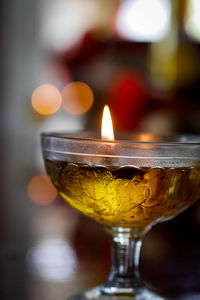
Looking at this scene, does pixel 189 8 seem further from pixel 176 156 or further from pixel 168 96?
pixel 176 156

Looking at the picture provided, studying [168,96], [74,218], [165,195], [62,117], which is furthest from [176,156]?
[62,117]

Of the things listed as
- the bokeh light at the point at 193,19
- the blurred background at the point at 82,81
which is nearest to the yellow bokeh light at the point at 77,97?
the blurred background at the point at 82,81

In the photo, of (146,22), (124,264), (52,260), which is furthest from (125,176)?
(146,22)

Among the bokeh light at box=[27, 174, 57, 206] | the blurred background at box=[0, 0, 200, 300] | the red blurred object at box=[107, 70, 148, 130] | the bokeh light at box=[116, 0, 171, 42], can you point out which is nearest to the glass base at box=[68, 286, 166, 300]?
the blurred background at box=[0, 0, 200, 300]

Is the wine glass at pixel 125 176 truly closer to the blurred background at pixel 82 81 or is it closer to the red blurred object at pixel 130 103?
the blurred background at pixel 82 81

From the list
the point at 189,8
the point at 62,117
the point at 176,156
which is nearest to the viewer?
the point at 176,156

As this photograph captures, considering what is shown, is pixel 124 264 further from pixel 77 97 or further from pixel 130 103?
pixel 77 97
